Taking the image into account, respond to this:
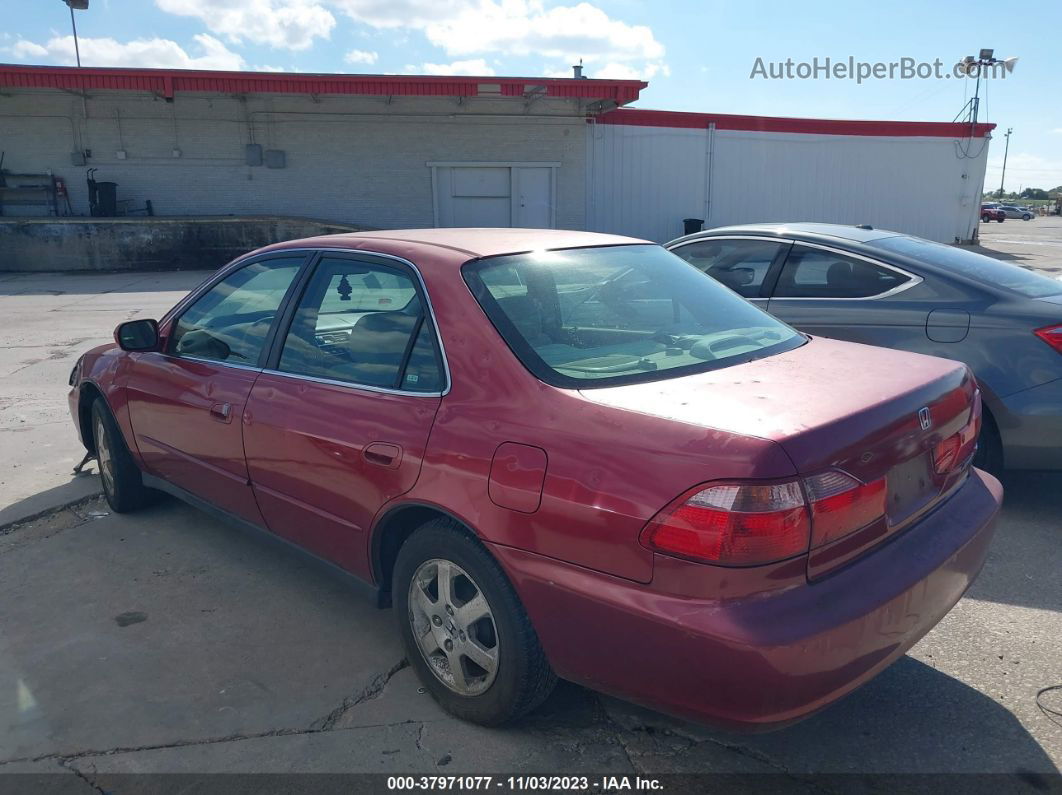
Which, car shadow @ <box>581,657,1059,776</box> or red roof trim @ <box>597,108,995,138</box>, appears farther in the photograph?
red roof trim @ <box>597,108,995,138</box>

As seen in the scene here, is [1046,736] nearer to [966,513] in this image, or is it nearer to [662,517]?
[966,513]

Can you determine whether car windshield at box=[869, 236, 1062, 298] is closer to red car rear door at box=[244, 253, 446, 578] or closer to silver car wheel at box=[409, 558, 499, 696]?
red car rear door at box=[244, 253, 446, 578]

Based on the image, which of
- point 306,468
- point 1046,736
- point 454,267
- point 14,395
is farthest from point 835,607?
point 14,395

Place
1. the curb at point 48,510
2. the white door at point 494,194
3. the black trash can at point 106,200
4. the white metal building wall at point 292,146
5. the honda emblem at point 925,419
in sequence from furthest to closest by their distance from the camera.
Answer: the white door at point 494,194
the white metal building wall at point 292,146
the black trash can at point 106,200
the curb at point 48,510
the honda emblem at point 925,419

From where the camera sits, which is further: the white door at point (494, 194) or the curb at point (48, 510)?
the white door at point (494, 194)

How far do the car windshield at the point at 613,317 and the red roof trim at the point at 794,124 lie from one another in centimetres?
1965

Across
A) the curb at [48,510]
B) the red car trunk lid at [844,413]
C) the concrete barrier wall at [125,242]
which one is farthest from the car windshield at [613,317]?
the concrete barrier wall at [125,242]

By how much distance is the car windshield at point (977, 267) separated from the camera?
15.4 ft

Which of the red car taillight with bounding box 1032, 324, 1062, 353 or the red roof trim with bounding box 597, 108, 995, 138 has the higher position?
the red roof trim with bounding box 597, 108, 995, 138

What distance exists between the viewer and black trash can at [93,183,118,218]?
2020cm

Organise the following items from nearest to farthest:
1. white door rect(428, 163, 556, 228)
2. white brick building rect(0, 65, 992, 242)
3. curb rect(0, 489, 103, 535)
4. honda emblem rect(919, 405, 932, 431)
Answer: honda emblem rect(919, 405, 932, 431)
curb rect(0, 489, 103, 535)
white brick building rect(0, 65, 992, 242)
white door rect(428, 163, 556, 228)

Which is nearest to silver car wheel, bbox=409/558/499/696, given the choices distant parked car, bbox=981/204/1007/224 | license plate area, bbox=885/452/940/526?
license plate area, bbox=885/452/940/526

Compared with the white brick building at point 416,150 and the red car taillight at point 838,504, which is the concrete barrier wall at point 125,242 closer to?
the white brick building at point 416,150

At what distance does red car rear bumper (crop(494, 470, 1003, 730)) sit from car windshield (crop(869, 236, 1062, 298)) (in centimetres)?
280
